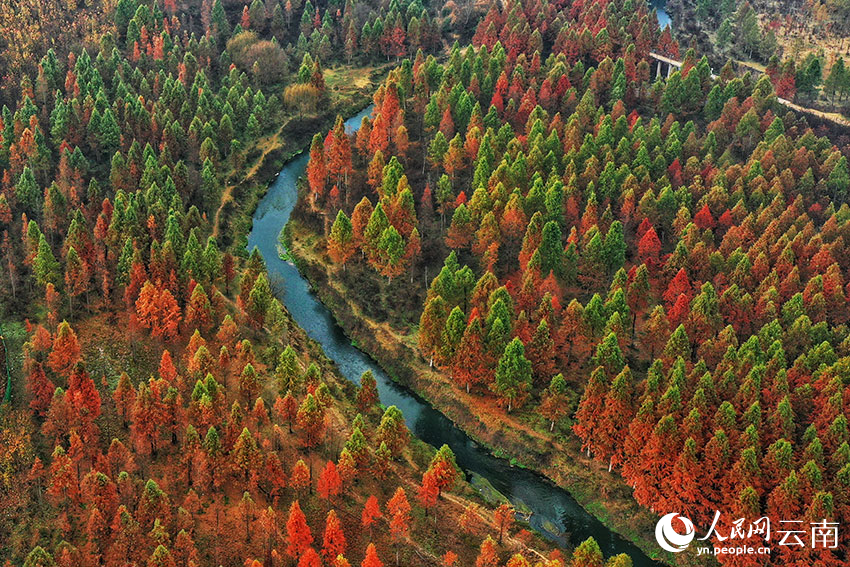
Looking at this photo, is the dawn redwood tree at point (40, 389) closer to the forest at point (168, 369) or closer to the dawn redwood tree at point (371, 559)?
the forest at point (168, 369)

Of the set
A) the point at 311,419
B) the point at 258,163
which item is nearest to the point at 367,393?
the point at 311,419

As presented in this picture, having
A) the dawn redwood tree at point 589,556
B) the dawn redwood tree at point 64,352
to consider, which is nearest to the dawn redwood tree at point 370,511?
the dawn redwood tree at point 589,556

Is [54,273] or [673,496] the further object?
[54,273]

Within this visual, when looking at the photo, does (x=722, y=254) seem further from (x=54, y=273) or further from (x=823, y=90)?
(x=54, y=273)

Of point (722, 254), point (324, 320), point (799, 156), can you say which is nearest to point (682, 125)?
point (799, 156)

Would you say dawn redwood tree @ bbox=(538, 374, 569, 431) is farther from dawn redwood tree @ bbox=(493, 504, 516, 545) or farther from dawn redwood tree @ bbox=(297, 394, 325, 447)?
dawn redwood tree @ bbox=(297, 394, 325, 447)

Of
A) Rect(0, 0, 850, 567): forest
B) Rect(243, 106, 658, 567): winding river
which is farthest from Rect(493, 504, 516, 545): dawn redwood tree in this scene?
Rect(243, 106, 658, 567): winding river
